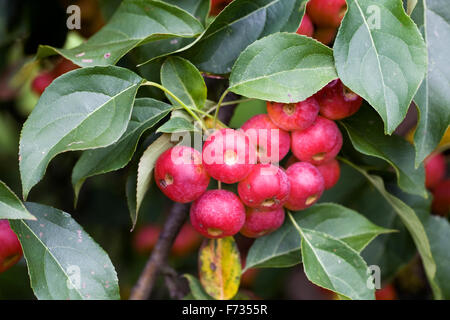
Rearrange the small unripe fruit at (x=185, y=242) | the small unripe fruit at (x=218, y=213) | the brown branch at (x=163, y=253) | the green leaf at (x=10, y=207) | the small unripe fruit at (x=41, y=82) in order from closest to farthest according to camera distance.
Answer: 1. the green leaf at (x=10, y=207)
2. the small unripe fruit at (x=218, y=213)
3. the brown branch at (x=163, y=253)
4. the small unripe fruit at (x=41, y=82)
5. the small unripe fruit at (x=185, y=242)

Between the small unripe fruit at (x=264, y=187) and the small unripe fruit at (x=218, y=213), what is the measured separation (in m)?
0.02

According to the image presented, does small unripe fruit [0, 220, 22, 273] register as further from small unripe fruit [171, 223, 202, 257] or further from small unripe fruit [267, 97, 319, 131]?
small unripe fruit [171, 223, 202, 257]

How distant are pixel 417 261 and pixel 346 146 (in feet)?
1.95

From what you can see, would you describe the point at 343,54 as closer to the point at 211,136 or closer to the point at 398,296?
the point at 211,136

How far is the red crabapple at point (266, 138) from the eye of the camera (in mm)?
833

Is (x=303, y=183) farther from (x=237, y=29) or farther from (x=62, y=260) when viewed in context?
(x=62, y=260)

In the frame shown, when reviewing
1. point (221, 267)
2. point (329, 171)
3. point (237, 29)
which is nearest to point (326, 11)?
point (237, 29)

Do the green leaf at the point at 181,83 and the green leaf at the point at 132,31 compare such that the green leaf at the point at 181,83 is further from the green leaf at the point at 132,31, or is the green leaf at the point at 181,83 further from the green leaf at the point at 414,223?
the green leaf at the point at 414,223

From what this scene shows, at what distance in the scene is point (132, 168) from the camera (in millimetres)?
908

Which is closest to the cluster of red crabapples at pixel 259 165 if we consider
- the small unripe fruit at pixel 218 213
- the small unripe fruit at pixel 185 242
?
the small unripe fruit at pixel 218 213

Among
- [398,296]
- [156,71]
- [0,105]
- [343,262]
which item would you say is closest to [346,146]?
[343,262]

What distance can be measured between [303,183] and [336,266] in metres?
0.14

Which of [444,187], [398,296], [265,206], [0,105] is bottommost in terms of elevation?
[398,296]

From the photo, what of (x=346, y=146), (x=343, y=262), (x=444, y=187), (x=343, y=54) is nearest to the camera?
(x=343, y=54)
